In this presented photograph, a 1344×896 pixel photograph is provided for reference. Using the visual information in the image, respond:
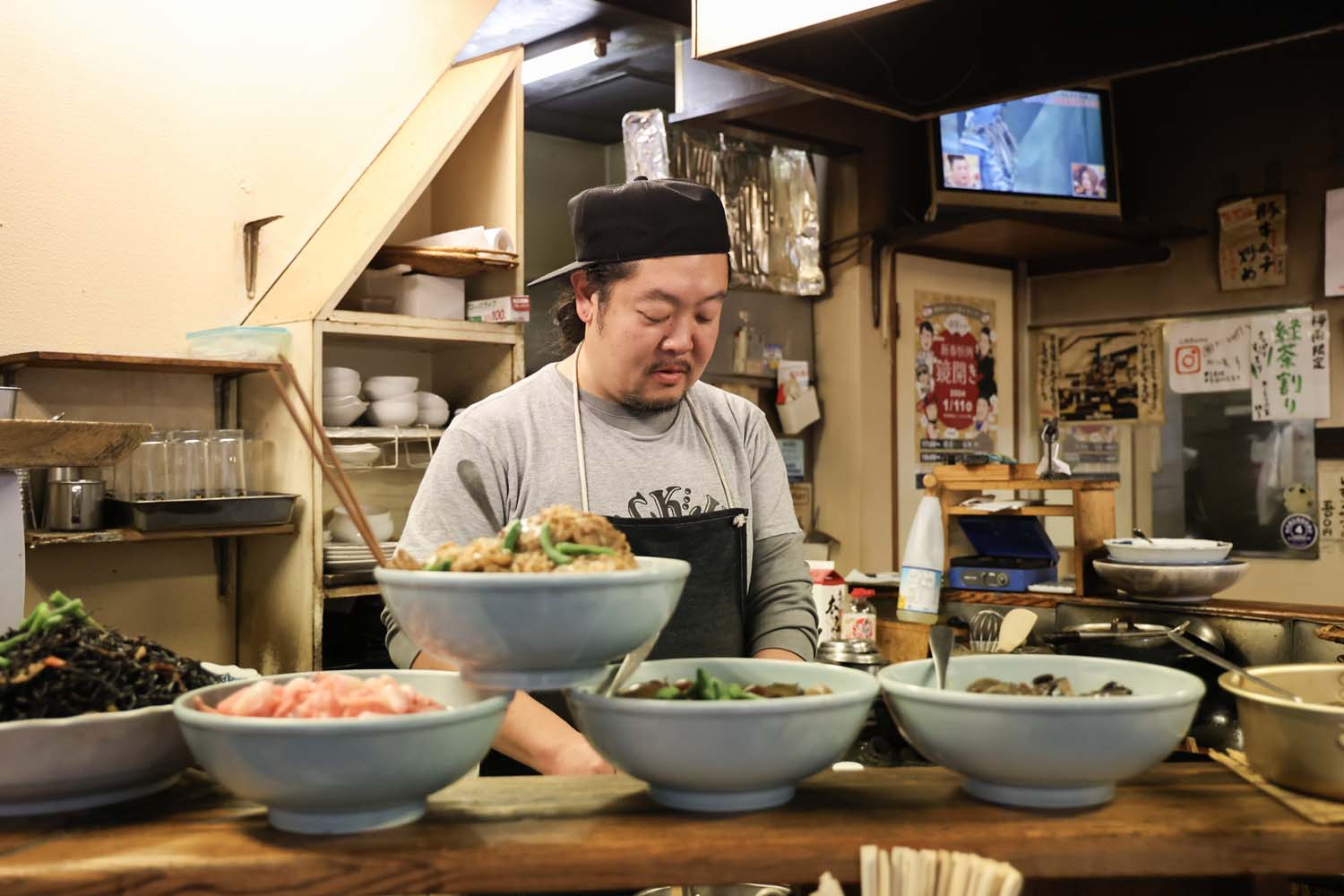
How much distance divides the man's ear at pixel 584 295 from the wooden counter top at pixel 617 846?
1.09 meters

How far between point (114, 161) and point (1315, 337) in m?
4.81

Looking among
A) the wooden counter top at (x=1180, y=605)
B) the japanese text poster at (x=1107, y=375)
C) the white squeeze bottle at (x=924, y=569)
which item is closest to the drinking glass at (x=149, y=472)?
the white squeeze bottle at (x=924, y=569)

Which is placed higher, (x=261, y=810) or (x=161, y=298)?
(x=161, y=298)

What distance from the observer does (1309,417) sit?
16.7 ft

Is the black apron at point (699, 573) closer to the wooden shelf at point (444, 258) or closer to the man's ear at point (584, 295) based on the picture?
the man's ear at point (584, 295)

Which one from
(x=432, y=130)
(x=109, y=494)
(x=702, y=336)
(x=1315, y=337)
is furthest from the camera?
(x=1315, y=337)

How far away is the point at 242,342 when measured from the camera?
3666 millimetres

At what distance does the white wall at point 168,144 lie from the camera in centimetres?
357

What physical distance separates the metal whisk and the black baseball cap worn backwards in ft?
5.24

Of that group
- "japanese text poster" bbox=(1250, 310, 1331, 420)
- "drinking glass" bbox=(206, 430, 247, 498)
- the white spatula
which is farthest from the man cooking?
"japanese text poster" bbox=(1250, 310, 1331, 420)

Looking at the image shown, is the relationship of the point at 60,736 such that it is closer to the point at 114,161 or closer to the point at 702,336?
the point at 702,336

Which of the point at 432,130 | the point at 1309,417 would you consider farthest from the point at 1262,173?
the point at 432,130

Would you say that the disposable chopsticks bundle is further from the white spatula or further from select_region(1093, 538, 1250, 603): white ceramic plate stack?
select_region(1093, 538, 1250, 603): white ceramic plate stack

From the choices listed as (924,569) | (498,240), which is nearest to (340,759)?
(924,569)
